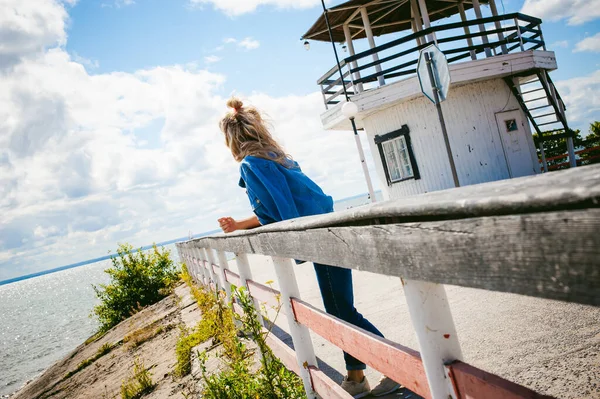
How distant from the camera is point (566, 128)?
12.2 meters

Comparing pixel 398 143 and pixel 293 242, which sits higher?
pixel 398 143

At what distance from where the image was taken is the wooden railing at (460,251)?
55 cm

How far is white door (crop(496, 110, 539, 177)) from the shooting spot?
12034 mm

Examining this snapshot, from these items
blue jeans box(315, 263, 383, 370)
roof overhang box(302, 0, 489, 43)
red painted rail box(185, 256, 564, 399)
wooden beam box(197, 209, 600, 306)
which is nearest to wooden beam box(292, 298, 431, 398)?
red painted rail box(185, 256, 564, 399)

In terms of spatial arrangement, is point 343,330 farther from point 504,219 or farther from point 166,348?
point 166,348

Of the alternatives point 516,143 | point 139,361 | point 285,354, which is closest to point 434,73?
point 285,354

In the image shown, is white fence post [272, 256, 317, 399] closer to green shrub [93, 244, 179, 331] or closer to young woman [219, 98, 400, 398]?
young woman [219, 98, 400, 398]

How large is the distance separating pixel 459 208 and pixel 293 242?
108 cm

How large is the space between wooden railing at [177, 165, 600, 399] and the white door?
12.6m

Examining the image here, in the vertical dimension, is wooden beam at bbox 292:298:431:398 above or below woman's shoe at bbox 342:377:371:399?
above

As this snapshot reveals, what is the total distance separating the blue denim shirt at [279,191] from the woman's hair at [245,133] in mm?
120

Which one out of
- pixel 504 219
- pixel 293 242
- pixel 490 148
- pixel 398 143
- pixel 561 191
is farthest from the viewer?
pixel 398 143

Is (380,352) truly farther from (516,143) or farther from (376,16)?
(376,16)

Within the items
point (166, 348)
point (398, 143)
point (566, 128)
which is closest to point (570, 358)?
point (166, 348)
